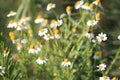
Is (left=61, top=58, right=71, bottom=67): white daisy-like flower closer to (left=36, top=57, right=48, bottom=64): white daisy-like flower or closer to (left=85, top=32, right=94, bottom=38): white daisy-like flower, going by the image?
(left=36, top=57, right=48, bottom=64): white daisy-like flower

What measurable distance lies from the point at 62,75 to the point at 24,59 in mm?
275

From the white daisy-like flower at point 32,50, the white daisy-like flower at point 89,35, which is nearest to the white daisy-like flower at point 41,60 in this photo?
the white daisy-like flower at point 32,50

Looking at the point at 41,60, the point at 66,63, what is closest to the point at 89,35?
the point at 66,63

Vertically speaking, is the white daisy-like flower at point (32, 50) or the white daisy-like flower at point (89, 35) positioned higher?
the white daisy-like flower at point (89, 35)

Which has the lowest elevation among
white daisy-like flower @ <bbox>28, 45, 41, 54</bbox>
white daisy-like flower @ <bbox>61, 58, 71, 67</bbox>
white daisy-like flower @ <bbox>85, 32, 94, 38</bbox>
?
white daisy-like flower @ <bbox>61, 58, 71, 67</bbox>

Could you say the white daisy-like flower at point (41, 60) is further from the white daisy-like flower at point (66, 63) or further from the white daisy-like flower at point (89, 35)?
the white daisy-like flower at point (89, 35)

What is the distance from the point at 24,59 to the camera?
254 cm

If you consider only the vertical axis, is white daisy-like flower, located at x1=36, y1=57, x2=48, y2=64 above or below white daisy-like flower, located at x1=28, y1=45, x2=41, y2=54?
below

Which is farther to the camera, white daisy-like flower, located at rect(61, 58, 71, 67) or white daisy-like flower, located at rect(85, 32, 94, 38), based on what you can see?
white daisy-like flower, located at rect(85, 32, 94, 38)

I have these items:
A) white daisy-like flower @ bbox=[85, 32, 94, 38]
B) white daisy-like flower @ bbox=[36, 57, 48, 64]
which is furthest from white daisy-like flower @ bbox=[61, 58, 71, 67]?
white daisy-like flower @ bbox=[85, 32, 94, 38]

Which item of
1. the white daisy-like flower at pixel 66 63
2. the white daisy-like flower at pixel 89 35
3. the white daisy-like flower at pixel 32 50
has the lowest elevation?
the white daisy-like flower at pixel 66 63

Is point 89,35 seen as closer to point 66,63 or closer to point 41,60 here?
point 66,63

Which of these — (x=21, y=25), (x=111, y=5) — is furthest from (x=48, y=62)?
(x=111, y=5)

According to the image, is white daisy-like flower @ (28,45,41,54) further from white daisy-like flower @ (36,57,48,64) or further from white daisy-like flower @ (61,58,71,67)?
white daisy-like flower @ (61,58,71,67)
